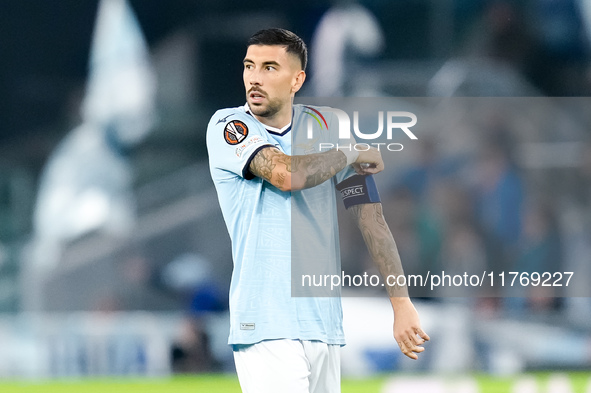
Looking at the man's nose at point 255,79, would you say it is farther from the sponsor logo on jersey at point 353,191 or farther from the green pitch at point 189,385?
the green pitch at point 189,385

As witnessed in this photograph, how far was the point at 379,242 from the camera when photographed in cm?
284

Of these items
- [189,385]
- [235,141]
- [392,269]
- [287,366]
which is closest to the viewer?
[287,366]

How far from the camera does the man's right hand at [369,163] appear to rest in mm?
2783

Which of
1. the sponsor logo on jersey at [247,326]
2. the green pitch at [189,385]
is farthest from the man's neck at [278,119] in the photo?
the green pitch at [189,385]

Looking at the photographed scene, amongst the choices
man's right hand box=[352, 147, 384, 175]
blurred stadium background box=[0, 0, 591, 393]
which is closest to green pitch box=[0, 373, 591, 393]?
blurred stadium background box=[0, 0, 591, 393]

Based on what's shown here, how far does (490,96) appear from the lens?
755 cm

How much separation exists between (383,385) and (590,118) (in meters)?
3.14

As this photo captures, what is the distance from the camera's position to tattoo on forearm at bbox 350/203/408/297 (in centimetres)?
280

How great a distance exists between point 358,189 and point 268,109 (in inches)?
15.4

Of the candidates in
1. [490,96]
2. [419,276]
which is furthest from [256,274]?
[490,96]

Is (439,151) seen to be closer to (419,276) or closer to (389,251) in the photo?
(419,276)

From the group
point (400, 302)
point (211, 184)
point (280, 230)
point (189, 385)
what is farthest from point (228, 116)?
point (211, 184)

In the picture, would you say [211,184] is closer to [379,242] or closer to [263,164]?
[379,242]

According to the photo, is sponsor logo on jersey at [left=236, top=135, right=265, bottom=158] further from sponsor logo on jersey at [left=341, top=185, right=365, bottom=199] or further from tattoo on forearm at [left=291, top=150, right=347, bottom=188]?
sponsor logo on jersey at [left=341, top=185, right=365, bottom=199]
